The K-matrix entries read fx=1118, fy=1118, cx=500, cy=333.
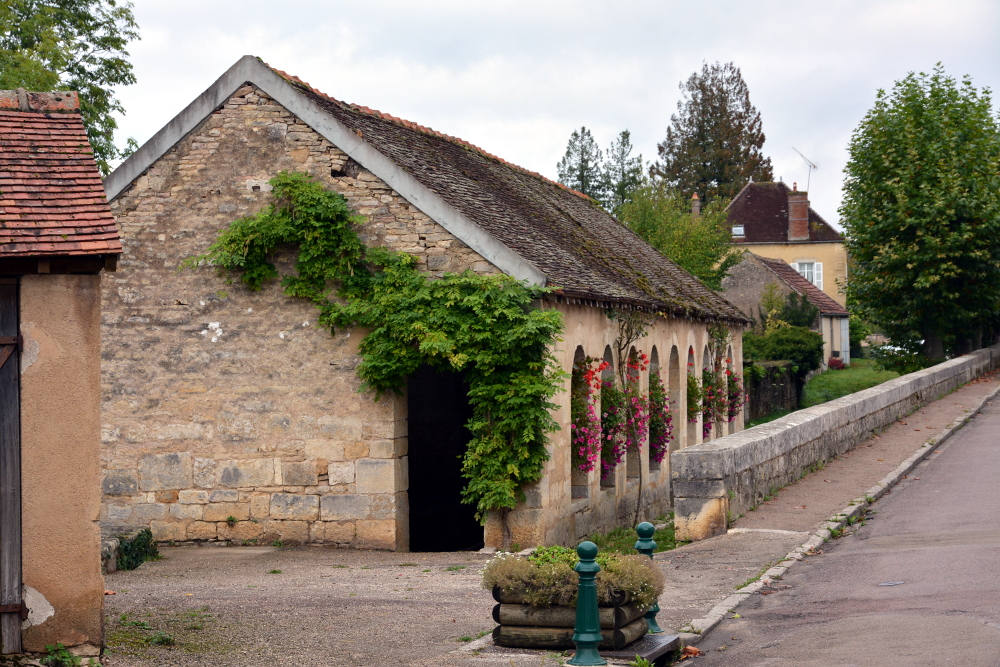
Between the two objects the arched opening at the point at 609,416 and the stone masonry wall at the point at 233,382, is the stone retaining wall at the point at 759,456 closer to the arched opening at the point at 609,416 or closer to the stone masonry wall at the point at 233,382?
the arched opening at the point at 609,416

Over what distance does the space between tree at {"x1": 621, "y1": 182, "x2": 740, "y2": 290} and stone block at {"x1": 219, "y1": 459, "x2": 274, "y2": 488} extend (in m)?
23.0

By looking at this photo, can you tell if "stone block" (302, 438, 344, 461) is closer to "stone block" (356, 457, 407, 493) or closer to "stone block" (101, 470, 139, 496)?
"stone block" (356, 457, 407, 493)

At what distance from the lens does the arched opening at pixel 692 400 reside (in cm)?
2003

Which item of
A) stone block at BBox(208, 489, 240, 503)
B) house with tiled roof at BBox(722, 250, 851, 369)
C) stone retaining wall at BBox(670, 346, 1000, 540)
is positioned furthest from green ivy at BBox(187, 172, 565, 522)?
house with tiled roof at BBox(722, 250, 851, 369)

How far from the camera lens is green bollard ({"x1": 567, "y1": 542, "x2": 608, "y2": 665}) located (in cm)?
669

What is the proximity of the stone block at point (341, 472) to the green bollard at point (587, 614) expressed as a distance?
6.57 metres

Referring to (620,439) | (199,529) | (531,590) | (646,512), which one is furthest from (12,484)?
(646,512)

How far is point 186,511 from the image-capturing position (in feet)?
44.0

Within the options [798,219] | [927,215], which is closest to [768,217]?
[798,219]

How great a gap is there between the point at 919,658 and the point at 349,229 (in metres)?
8.35

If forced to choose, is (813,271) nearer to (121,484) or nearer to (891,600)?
(121,484)

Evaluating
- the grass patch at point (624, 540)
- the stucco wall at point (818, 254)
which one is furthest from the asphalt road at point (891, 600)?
the stucco wall at point (818, 254)

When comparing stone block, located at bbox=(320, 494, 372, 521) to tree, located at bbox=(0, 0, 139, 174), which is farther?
tree, located at bbox=(0, 0, 139, 174)

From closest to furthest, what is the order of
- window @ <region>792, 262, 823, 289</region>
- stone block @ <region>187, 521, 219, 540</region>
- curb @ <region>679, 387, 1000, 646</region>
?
curb @ <region>679, 387, 1000, 646</region>, stone block @ <region>187, 521, 219, 540</region>, window @ <region>792, 262, 823, 289</region>
